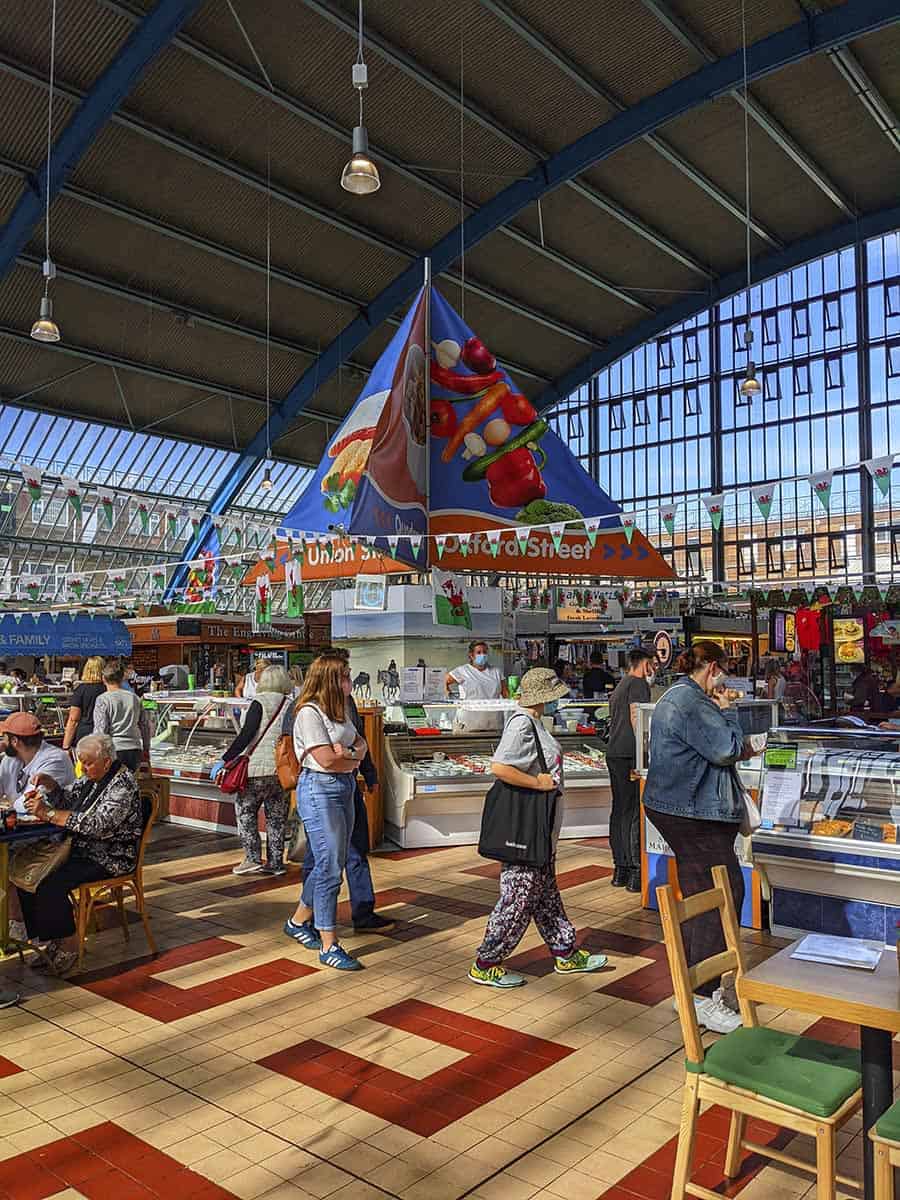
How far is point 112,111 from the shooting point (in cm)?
1592

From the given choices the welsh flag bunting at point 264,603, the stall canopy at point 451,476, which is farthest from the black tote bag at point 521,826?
the welsh flag bunting at point 264,603

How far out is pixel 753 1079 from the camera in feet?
A: 8.18

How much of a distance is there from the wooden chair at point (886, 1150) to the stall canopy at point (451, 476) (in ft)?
23.7

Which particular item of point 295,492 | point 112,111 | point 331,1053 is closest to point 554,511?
point 331,1053

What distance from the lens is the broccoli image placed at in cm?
1001

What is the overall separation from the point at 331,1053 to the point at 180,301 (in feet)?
73.1

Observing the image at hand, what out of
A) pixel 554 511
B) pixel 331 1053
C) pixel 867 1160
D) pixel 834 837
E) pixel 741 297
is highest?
pixel 741 297

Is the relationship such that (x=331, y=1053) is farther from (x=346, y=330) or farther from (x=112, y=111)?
(x=346, y=330)

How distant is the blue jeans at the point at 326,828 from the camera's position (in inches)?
188

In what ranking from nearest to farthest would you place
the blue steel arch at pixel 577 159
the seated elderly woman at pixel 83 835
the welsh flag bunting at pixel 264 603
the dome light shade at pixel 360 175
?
the seated elderly woman at pixel 83 835 < the dome light shade at pixel 360 175 < the welsh flag bunting at pixel 264 603 < the blue steel arch at pixel 577 159

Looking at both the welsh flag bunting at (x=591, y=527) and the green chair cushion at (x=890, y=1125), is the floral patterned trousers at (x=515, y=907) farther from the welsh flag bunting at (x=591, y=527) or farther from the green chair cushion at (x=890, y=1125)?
the welsh flag bunting at (x=591, y=527)

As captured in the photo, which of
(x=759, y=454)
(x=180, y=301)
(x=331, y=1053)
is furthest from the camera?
(x=759, y=454)

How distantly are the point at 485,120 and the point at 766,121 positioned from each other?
5932 mm

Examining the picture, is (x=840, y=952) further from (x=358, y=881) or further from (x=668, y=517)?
(x=668, y=517)
